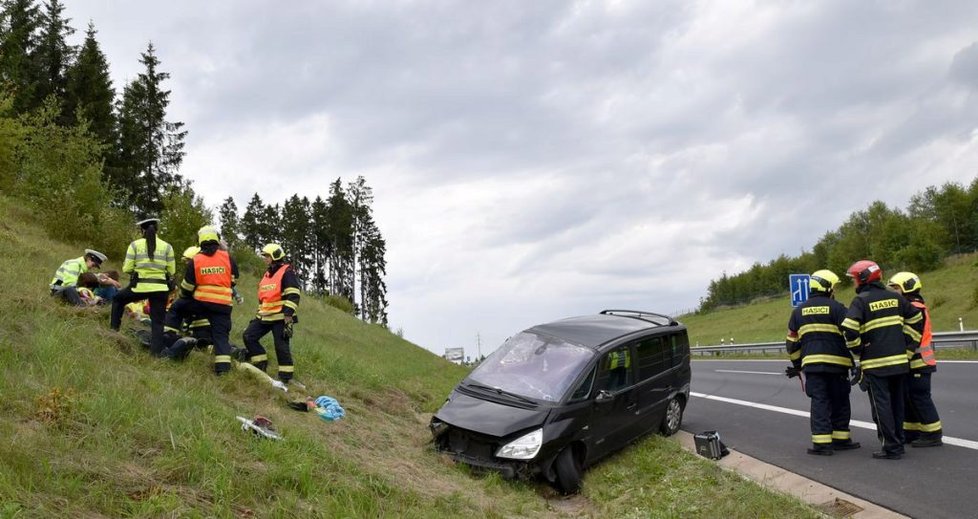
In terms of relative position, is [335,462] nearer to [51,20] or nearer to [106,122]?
[106,122]

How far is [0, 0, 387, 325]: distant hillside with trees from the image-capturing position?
17.9 m

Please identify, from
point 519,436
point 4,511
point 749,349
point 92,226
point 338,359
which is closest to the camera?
point 4,511

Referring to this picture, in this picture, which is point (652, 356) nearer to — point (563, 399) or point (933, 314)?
point (563, 399)

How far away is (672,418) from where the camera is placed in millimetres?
9180

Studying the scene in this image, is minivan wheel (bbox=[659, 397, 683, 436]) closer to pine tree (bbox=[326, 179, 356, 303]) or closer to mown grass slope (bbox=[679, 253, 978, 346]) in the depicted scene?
mown grass slope (bbox=[679, 253, 978, 346])

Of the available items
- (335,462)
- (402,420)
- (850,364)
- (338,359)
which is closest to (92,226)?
(338,359)

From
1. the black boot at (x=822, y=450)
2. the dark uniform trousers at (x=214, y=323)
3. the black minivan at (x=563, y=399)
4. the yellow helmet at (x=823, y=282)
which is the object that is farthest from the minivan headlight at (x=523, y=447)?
the yellow helmet at (x=823, y=282)

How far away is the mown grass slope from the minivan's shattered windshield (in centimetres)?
3252

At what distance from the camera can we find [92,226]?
1738 cm

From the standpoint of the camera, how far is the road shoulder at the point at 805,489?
520cm

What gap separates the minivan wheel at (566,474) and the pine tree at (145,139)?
3492 cm

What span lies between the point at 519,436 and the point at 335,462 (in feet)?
6.40

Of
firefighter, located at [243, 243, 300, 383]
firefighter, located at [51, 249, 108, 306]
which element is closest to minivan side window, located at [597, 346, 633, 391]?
firefighter, located at [243, 243, 300, 383]

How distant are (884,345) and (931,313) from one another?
134ft
